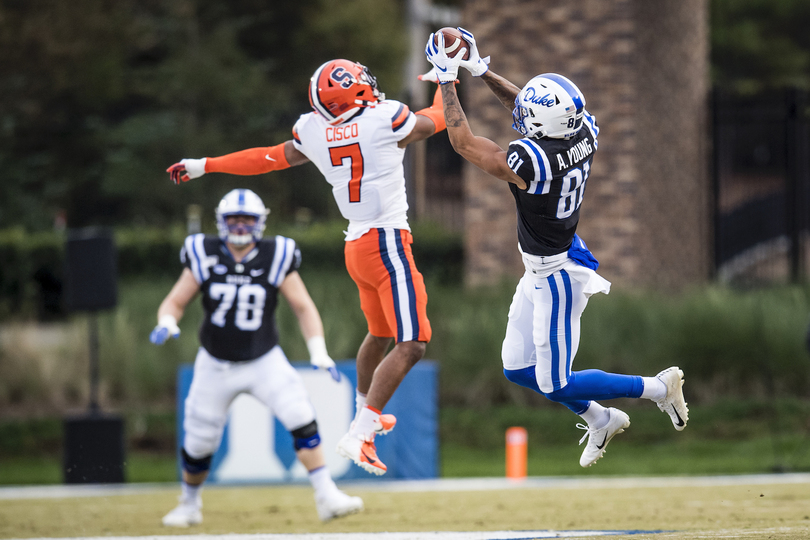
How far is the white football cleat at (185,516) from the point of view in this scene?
826cm

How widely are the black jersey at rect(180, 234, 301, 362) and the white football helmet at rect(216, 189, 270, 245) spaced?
0.12 metres

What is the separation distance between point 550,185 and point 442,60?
0.87 meters

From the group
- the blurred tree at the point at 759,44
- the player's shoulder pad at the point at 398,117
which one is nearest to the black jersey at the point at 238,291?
the player's shoulder pad at the point at 398,117

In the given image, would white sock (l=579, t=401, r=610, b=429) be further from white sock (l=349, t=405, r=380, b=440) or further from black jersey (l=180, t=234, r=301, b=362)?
black jersey (l=180, t=234, r=301, b=362)

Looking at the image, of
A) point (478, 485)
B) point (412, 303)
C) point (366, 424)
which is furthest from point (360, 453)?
point (478, 485)

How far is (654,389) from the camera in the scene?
6164 mm

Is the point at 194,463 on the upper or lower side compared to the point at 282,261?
lower

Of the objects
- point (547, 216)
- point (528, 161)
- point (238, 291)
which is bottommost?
point (238, 291)

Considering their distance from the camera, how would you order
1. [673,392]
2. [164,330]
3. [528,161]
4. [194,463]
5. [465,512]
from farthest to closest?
[465,512]
[194,463]
[164,330]
[673,392]
[528,161]

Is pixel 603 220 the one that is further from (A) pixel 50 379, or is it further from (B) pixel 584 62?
(A) pixel 50 379

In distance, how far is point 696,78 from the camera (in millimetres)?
15688

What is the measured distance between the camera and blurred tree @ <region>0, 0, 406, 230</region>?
18.7m

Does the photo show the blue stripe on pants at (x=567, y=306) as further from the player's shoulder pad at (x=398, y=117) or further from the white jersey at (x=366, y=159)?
the player's shoulder pad at (x=398, y=117)

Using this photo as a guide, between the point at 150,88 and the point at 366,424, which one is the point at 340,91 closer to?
the point at 366,424
